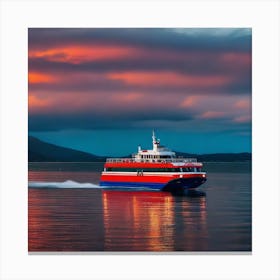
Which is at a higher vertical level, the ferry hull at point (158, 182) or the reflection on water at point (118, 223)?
the ferry hull at point (158, 182)

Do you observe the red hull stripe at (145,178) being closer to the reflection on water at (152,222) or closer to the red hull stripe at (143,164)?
the red hull stripe at (143,164)

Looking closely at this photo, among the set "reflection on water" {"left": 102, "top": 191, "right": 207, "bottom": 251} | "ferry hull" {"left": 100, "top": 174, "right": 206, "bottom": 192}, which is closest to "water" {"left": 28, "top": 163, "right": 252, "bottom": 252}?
"reflection on water" {"left": 102, "top": 191, "right": 207, "bottom": 251}

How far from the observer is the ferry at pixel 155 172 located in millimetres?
32688

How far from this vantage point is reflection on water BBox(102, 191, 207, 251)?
18.7 m

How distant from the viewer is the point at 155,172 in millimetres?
33125

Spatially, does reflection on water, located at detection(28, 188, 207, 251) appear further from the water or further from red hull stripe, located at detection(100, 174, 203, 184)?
red hull stripe, located at detection(100, 174, 203, 184)

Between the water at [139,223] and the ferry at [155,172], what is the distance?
25.1 inches

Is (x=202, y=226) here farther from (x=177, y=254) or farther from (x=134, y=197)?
(x=134, y=197)

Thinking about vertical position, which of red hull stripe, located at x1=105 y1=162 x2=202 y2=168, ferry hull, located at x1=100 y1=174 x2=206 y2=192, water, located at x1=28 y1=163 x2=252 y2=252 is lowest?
water, located at x1=28 y1=163 x2=252 y2=252

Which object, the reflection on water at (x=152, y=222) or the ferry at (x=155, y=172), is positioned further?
the ferry at (x=155, y=172)

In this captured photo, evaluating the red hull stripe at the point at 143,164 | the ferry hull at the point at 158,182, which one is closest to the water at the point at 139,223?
the ferry hull at the point at 158,182

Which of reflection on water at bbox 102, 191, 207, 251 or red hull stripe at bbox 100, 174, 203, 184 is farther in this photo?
red hull stripe at bbox 100, 174, 203, 184
